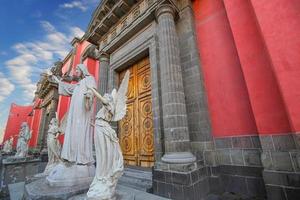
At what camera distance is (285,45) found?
8.26 ft

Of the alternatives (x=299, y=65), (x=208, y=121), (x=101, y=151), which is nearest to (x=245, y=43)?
(x=299, y=65)

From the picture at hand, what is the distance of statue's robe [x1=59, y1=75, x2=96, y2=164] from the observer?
2.92 m

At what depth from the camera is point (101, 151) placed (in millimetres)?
2271

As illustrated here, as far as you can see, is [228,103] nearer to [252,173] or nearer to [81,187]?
[252,173]

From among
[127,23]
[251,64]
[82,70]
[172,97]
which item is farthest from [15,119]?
[251,64]

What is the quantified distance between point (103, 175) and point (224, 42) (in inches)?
157

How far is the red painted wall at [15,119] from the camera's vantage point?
23.0 metres

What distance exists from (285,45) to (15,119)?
1278 inches

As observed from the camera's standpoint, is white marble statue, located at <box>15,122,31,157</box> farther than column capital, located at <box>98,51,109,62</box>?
Yes

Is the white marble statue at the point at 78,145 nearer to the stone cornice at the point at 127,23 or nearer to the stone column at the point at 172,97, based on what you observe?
the stone column at the point at 172,97

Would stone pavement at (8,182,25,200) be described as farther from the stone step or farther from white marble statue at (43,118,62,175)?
the stone step

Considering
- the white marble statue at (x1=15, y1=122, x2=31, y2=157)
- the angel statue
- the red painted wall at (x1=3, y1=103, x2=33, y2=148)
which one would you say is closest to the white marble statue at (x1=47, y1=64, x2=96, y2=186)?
the angel statue

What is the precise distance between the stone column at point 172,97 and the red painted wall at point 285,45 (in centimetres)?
183

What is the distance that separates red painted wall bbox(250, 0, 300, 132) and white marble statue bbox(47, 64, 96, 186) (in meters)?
3.33
